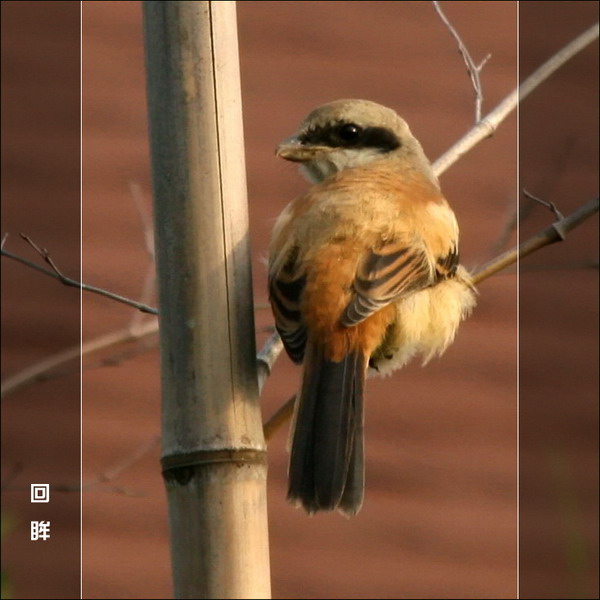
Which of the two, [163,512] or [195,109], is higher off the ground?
[195,109]

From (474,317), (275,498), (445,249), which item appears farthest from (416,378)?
(445,249)

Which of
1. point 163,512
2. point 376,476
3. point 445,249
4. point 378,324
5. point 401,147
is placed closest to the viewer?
point 378,324

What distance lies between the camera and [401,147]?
403cm

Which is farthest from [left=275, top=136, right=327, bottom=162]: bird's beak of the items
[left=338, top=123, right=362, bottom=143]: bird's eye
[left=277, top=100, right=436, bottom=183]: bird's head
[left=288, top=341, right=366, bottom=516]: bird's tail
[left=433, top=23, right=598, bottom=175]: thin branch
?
[left=288, top=341, right=366, bottom=516]: bird's tail

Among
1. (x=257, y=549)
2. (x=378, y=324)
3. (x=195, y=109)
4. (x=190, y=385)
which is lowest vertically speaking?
(x=257, y=549)

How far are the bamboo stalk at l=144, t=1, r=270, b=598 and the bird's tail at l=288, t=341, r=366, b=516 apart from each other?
0.40 m

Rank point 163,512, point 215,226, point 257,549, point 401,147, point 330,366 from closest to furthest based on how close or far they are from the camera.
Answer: point 257,549 < point 215,226 < point 330,366 < point 401,147 < point 163,512

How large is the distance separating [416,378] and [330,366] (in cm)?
340

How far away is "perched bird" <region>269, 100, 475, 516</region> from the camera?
270 centimetres

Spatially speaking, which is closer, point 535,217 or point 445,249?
point 445,249

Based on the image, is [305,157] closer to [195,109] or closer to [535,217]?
[195,109]

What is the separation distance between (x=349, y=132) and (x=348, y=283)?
0.88 m

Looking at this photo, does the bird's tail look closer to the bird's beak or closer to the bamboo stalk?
the bamboo stalk

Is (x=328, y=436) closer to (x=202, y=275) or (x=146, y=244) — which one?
(x=202, y=275)
